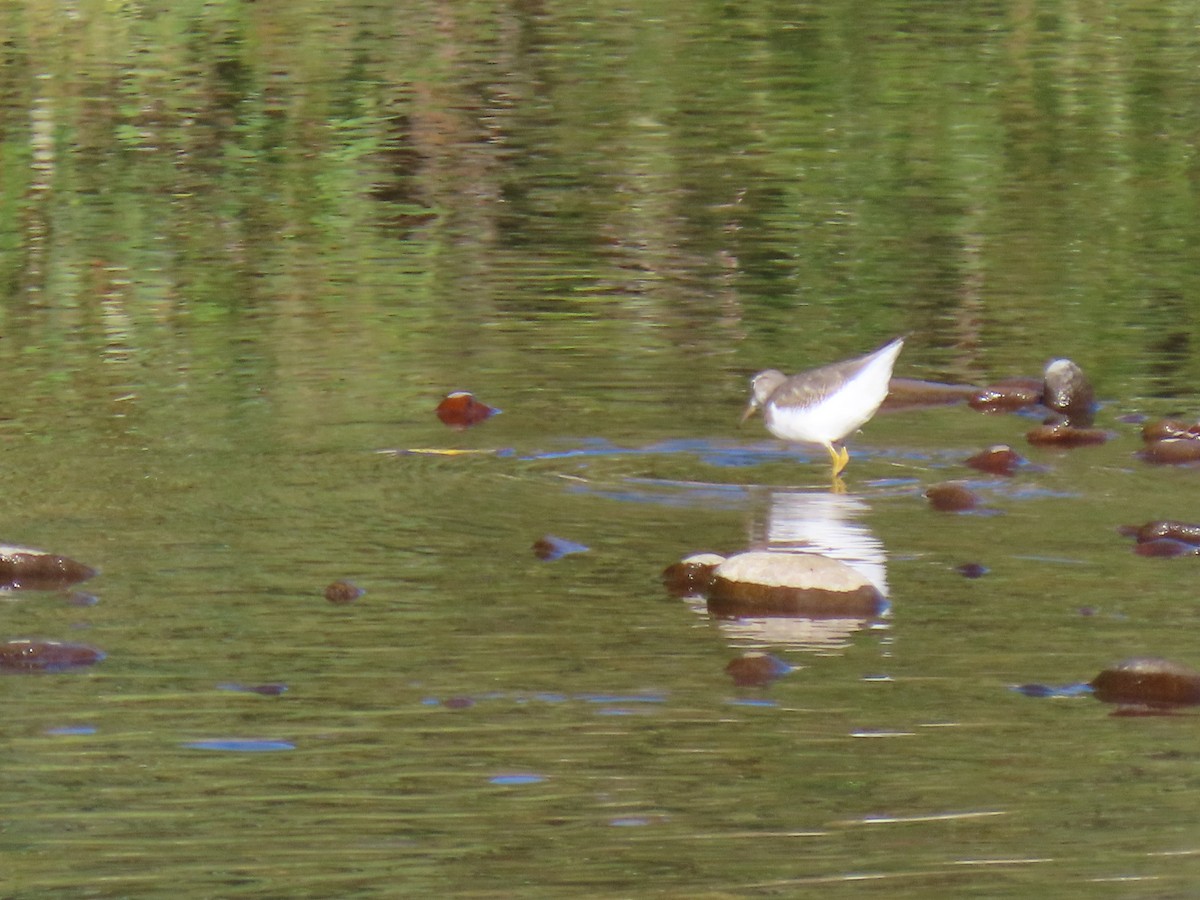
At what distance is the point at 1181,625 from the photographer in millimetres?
6371

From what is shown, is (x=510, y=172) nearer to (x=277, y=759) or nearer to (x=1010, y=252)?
(x=1010, y=252)

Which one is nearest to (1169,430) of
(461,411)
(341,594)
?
(461,411)

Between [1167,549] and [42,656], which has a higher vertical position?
[42,656]

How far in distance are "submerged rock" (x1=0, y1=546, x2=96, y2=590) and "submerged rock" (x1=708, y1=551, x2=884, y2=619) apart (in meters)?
2.02

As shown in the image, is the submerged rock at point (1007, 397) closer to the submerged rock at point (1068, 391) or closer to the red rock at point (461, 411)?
the submerged rock at point (1068, 391)

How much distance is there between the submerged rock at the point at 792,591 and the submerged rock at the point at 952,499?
1.26m

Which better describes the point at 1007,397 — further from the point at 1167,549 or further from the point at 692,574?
the point at 692,574

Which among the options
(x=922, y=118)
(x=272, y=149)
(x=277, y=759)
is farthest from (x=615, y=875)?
(x=922, y=118)

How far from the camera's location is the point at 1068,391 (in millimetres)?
9086

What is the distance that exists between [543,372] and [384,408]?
939mm

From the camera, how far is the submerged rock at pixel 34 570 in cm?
681

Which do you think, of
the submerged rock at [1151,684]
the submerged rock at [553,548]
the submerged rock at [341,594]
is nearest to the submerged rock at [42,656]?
the submerged rock at [341,594]

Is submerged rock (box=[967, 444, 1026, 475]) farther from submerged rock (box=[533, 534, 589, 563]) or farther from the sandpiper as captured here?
submerged rock (box=[533, 534, 589, 563])

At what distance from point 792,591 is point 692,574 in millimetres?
430
